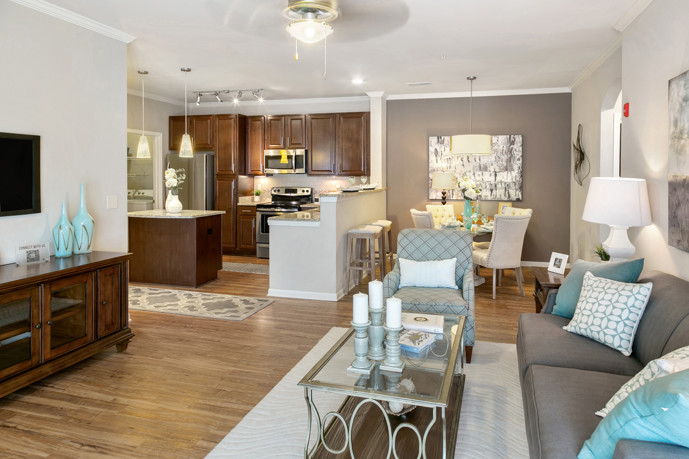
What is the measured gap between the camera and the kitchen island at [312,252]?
543cm

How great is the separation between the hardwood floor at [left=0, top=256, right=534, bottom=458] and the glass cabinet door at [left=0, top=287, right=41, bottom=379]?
228 mm

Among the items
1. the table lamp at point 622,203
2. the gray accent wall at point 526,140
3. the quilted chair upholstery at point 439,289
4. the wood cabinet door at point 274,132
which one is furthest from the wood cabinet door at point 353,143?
the table lamp at point 622,203

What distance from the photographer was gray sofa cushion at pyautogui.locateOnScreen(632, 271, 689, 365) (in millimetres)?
2240

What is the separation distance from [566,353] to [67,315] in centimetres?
305

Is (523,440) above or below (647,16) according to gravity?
below

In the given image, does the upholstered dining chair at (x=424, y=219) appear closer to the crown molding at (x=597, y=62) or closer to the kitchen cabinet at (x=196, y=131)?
the crown molding at (x=597, y=62)

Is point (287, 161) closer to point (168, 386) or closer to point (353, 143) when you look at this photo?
point (353, 143)

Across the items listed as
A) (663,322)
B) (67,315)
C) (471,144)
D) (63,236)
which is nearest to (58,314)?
(67,315)

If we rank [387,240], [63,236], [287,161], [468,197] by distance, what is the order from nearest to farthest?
[63,236] < [468,197] < [387,240] < [287,161]

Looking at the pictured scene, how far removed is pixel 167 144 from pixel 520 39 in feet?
19.4

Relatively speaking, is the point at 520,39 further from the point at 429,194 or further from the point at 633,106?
the point at 429,194

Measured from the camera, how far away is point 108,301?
3.65 meters

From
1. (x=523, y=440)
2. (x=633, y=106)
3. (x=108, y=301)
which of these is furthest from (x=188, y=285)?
(x=633, y=106)

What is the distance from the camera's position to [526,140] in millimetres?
7332
